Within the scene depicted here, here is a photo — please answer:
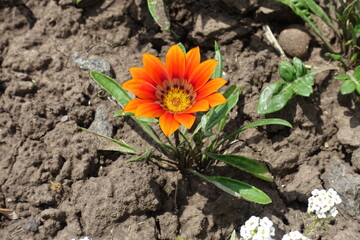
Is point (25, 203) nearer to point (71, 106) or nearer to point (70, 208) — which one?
point (70, 208)

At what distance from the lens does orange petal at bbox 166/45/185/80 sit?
9.43 ft

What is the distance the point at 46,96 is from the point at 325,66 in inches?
95.3

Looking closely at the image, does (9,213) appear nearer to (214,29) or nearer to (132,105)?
(132,105)

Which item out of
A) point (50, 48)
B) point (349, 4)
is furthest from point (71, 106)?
point (349, 4)

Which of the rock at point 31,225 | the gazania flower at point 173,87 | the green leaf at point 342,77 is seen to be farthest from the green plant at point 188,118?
the rock at point 31,225

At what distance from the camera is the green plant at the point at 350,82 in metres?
3.46

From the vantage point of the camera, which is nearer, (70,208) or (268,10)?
(70,208)

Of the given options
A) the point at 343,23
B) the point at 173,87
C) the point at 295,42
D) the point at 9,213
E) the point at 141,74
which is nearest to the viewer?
the point at 141,74

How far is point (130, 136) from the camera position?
3.60m

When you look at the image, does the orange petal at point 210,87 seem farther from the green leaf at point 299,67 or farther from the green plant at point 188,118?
the green leaf at point 299,67

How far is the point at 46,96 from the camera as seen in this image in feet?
12.1

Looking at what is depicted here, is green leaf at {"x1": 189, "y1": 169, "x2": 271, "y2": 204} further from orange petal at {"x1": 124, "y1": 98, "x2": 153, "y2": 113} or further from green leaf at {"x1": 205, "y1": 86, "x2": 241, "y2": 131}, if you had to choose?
orange petal at {"x1": 124, "y1": 98, "x2": 153, "y2": 113}

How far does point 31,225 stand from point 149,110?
1364mm

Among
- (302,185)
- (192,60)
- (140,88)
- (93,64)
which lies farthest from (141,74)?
(302,185)
